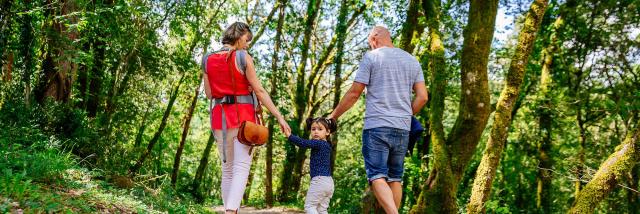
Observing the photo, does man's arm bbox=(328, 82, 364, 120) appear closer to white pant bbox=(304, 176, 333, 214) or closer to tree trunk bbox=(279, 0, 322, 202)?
white pant bbox=(304, 176, 333, 214)

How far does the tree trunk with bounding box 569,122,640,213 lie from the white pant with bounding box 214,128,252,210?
16.4ft

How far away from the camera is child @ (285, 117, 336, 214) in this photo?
536 centimetres

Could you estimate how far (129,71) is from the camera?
12688mm

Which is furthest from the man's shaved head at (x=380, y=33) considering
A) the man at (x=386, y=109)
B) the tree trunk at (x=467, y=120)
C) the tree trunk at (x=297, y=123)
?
the tree trunk at (x=297, y=123)

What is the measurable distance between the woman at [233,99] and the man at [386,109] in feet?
2.67

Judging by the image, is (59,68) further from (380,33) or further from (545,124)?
(545,124)

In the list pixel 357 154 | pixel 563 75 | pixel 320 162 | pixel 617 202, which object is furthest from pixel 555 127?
pixel 320 162

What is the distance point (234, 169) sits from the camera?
4.84 metres

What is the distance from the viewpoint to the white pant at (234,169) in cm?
477

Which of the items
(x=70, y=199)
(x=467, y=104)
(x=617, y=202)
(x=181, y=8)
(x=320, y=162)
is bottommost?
(x=617, y=202)

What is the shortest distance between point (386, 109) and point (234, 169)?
4.73 ft

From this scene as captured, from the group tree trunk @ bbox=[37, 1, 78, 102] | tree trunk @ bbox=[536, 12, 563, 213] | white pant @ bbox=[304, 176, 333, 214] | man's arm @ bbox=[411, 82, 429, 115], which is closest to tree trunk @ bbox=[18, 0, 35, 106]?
tree trunk @ bbox=[37, 1, 78, 102]

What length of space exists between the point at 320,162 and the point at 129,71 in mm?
8578

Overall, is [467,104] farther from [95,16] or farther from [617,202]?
[617,202]
